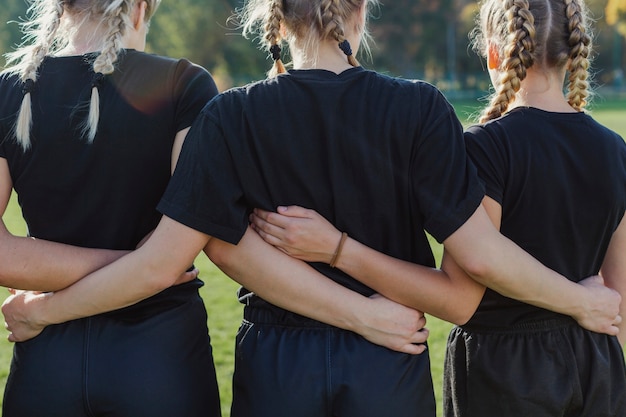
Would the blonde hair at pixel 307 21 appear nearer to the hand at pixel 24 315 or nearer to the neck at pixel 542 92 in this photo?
the neck at pixel 542 92

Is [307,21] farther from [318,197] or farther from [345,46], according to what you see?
[318,197]

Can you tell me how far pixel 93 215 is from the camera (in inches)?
97.5

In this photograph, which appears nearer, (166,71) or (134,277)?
(134,277)

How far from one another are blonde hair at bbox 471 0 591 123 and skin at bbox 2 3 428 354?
0.53 m

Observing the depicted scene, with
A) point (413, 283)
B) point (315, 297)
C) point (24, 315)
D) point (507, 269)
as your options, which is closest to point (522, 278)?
point (507, 269)

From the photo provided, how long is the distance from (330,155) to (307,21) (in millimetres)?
406

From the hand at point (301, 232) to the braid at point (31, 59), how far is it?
2.53 feet

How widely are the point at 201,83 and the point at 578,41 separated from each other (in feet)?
3.96

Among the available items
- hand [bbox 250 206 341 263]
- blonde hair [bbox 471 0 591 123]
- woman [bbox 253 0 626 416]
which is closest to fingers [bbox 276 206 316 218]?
hand [bbox 250 206 341 263]

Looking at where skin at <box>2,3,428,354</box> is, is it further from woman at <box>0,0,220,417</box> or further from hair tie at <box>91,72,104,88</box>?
hair tie at <box>91,72,104,88</box>

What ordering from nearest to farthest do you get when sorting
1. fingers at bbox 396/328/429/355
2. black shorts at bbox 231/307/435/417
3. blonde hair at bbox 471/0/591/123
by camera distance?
1. black shorts at bbox 231/307/435/417
2. fingers at bbox 396/328/429/355
3. blonde hair at bbox 471/0/591/123

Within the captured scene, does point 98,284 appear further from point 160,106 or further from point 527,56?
point 527,56

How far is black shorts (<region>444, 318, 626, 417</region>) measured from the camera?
2.51 metres

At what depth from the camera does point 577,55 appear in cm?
260
